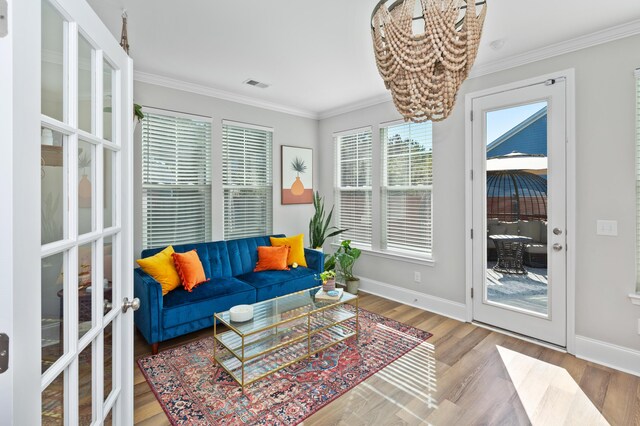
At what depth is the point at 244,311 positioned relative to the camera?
2.40 meters

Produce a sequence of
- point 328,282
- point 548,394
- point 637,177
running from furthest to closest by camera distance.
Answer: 1. point 328,282
2. point 637,177
3. point 548,394

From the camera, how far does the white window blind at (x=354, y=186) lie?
178 inches

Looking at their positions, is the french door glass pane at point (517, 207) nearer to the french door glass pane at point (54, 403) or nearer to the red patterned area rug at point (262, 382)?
the red patterned area rug at point (262, 382)

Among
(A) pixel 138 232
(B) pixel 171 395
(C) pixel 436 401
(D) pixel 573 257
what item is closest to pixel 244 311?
(B) pixel 171 395

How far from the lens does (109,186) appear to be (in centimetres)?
125

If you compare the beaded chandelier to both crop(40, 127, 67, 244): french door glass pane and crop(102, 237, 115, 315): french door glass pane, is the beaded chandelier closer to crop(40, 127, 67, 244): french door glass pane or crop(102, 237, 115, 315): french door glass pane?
crop(40, 127, 67, 244): french door glass pane

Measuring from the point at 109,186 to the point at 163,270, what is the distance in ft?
6.34

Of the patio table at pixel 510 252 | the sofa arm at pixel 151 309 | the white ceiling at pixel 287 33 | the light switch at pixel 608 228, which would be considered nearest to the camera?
the white ceiling at pixel 287 33

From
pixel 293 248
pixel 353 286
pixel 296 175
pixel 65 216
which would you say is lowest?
pixel 353 286

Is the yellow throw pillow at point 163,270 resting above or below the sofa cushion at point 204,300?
above

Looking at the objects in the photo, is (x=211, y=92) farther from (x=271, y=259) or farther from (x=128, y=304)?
(x=128, y=304)

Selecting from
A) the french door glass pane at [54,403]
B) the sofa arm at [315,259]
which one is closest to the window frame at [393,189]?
the sofa arm at [315,259]

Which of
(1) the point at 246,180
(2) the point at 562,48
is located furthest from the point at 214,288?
(2) the point at 562,48

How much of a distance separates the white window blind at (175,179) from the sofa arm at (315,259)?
1.29 m
